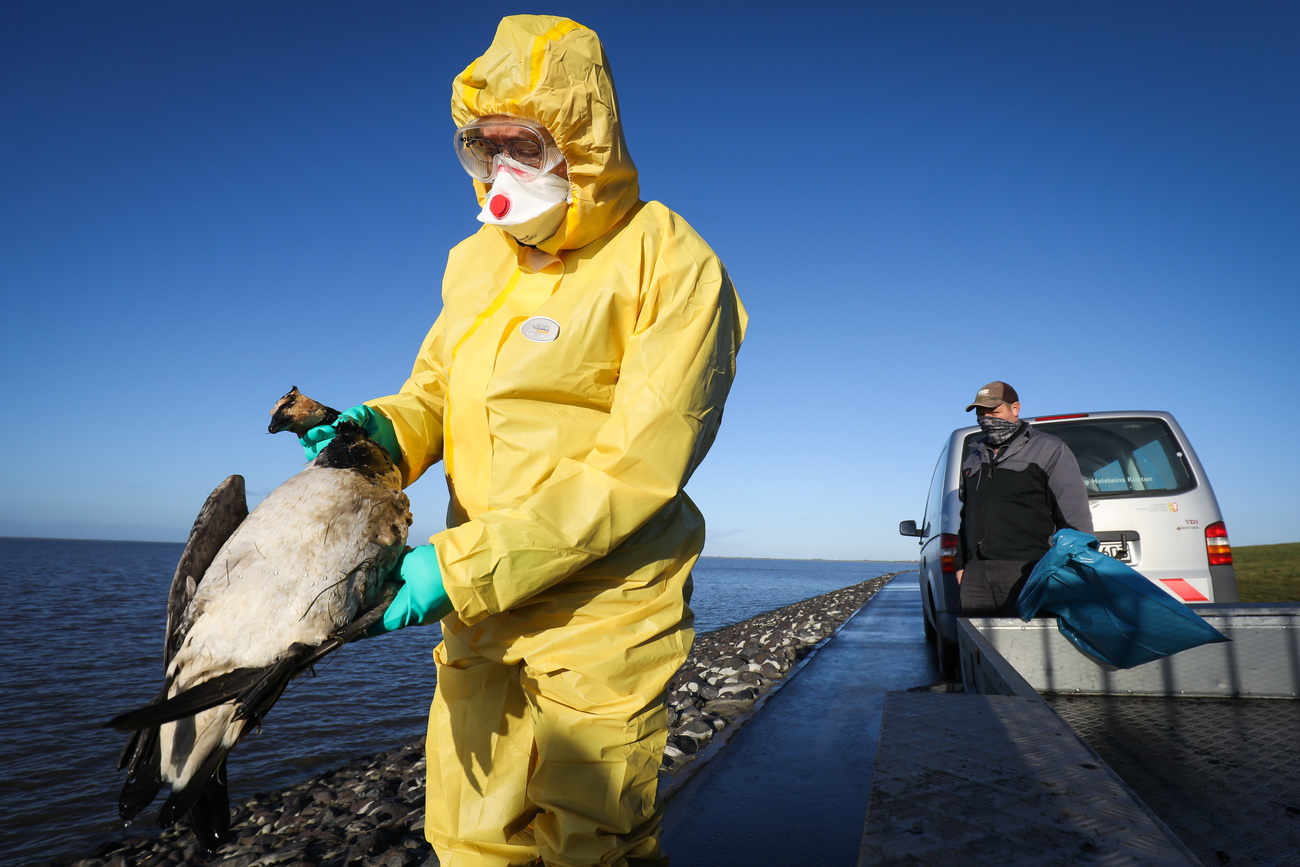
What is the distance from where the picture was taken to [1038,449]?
12.5 feet

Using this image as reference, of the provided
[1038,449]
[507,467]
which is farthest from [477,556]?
[1038,449]

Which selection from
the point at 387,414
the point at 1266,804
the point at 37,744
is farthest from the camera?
the point at 37,744

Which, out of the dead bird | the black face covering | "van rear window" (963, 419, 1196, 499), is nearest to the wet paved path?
the dead bird

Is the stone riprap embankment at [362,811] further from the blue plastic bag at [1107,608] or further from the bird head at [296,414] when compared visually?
the blue plastic bag at [1107,608]

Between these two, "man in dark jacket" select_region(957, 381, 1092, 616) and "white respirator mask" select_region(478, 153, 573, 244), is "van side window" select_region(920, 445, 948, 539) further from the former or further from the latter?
"white respirator mask" select_region(478, 153, 573, 244)

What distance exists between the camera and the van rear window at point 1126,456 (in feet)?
14.0

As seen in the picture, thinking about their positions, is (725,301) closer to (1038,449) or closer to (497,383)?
(497,383)

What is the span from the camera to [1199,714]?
271 cm

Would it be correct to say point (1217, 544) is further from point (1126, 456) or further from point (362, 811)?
point (362, 811)

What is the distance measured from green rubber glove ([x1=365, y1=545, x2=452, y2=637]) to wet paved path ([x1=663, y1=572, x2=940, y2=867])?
1322mm

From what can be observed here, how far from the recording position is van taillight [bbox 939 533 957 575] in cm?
468

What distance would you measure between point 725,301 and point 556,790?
1.11 meters

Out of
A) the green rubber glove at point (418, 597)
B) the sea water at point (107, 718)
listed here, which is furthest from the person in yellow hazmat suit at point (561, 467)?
the sea water at point (107, 718)

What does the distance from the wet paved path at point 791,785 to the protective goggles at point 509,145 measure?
6.30 ft
